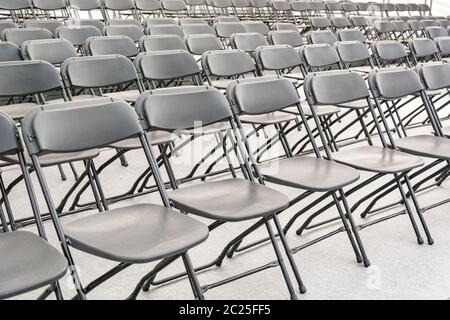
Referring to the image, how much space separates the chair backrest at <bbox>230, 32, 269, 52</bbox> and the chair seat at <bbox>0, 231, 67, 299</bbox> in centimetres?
334

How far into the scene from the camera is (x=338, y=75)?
3119 millimetres

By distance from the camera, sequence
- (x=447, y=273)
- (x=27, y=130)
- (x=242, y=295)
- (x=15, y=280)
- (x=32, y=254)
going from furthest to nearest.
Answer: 1. (x=447, y=273)
2. (x=242, y=295)
3. (x=27, y=130)
4. (x=32, y=254)
5. (x=15, y=280)

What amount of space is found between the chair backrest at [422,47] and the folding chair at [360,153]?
7.60 feet

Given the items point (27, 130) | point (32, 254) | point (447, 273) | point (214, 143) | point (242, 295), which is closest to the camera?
point (32, 254)

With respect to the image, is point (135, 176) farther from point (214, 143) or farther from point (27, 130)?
point (27, 130)

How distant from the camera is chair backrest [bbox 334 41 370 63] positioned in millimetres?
4492

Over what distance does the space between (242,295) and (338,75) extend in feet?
5.37

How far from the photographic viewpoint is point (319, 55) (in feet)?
13.9

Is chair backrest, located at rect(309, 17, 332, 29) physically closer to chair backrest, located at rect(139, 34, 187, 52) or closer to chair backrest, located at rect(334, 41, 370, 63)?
chair backrest, located at rect(334, 41, 370, 63)

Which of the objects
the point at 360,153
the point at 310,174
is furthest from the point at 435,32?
the point at 310,174

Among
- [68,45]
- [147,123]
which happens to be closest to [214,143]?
[68,45]

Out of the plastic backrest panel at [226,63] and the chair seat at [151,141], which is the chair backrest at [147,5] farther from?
the chair seat at [151,141]

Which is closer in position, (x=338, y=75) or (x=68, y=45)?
(x=338, y=75)

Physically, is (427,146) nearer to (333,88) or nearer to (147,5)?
(333,88)
